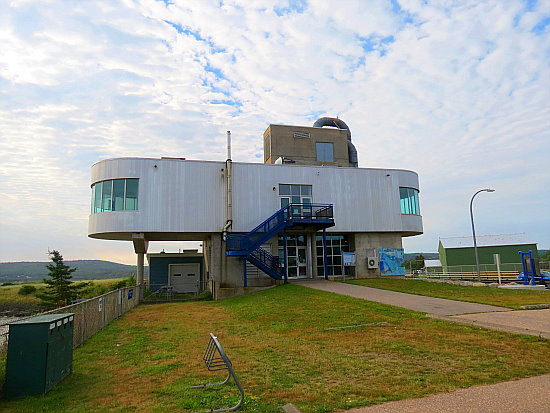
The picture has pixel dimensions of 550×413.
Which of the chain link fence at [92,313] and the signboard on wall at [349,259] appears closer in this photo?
the chain link fence at [92,313]

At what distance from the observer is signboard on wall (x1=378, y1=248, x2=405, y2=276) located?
31033 millimetres

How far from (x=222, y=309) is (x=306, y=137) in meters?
19.1

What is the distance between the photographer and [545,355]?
747 centimetres

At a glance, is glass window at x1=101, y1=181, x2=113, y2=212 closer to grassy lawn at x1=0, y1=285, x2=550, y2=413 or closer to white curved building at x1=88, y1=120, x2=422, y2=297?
white curved building at x1=88, y1=120, x2=422, y2=297

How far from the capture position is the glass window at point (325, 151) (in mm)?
34719

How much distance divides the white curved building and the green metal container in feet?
60.3

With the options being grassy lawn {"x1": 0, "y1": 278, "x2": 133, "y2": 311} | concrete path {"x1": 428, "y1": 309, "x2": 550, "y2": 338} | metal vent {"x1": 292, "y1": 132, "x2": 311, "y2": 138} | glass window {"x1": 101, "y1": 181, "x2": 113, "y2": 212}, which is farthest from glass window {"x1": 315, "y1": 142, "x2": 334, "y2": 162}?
grassy lawn {"x1": 0, "y1": 278, "x2": 133, "y2": 311}

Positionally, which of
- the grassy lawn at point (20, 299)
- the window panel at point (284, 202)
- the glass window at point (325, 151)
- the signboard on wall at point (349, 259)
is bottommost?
the grassy lawn at point (20, 299)

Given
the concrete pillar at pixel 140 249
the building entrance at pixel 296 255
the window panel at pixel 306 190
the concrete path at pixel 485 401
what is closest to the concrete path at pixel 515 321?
the concrete path at pixel 485 401

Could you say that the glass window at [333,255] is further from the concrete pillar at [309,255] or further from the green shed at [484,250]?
the green shed at [484,250]

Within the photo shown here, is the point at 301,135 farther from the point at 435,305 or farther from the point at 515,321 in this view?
the point at 515,321

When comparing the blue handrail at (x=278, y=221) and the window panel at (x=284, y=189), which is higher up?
the window panel at (x=284, y=189)

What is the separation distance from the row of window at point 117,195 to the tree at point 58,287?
86.5ft

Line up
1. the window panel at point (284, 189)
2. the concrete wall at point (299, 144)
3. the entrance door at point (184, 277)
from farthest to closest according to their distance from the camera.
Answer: the entrance door at point (184, 277), the concrete wall at point (299, 144), the window panel at point (284, 189)
